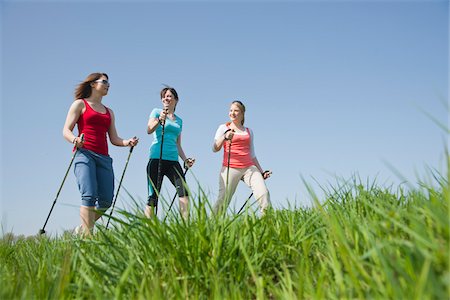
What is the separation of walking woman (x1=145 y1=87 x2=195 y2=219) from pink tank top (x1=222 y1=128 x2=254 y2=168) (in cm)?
73

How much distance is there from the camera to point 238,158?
7.91m

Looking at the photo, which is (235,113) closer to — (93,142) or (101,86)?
(101,86)

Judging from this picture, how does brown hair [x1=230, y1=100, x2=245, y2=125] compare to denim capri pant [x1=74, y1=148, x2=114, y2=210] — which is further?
brown hair [x1=230, y1=100, x2=245, y2=125]

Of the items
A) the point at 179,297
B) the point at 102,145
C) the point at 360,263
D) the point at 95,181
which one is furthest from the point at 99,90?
the point at 360,263

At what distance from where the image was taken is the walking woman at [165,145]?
7.60 metres

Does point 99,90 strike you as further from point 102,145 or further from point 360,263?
point 360,263

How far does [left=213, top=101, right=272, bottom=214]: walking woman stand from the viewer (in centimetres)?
770

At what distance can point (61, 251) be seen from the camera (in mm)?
3449

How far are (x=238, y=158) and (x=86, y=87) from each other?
2890 millimetres

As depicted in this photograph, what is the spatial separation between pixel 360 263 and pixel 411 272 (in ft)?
0.97

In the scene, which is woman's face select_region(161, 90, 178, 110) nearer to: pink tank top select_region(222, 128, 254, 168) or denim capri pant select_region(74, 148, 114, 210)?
pink tank top select_region(222, 128, 254, 168)

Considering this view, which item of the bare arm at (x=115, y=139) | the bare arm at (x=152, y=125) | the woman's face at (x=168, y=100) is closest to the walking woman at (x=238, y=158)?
the woman's face at (x=168, y=100)

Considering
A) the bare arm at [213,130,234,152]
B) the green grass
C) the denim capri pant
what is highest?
the bare arm at [213,130,234,152]

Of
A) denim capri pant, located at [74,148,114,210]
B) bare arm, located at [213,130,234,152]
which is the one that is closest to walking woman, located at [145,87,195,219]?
bare arm, located at [213,130,234,152]
